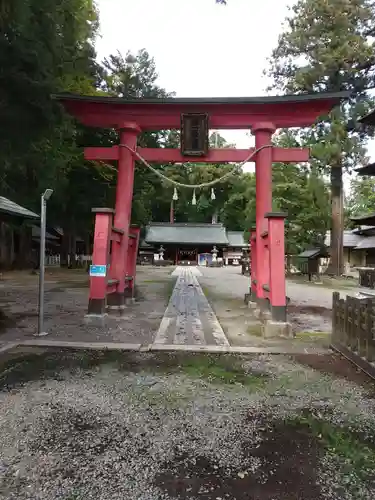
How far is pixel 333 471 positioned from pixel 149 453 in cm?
125

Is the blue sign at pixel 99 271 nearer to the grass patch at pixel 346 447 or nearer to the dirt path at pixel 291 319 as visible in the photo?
the dirt path at pixel 291 319

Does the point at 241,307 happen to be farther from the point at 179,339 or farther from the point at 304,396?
the point at 304,396

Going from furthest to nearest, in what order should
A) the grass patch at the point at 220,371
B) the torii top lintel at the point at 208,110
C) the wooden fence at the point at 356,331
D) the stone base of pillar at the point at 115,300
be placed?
the stone base of pillar at the point at 115,300 → the torii top lintel at the point at 208,110 → the wooden fence at the point at 356,331 → the grass patch at the point at 220,371

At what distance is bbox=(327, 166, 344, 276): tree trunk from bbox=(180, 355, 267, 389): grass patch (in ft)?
72.9

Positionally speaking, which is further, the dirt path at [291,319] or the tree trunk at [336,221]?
the tree trunk at [336,221]

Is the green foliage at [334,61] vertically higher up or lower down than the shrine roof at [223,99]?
higher up

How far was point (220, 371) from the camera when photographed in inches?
175

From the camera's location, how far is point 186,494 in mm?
2146

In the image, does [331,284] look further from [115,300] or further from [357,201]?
[357,201]

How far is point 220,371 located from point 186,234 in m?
41.4

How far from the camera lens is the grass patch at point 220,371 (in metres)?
4.11

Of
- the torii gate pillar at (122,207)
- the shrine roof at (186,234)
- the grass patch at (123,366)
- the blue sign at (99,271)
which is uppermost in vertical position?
the shrine roof at (186,234)

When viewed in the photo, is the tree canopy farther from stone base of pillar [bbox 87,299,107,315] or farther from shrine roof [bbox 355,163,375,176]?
shrine roof [bbox 355,163,375,176]

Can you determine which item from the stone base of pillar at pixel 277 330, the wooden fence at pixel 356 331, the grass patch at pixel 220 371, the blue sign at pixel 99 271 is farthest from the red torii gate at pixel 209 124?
→ the grass patch at pixel 220 371
